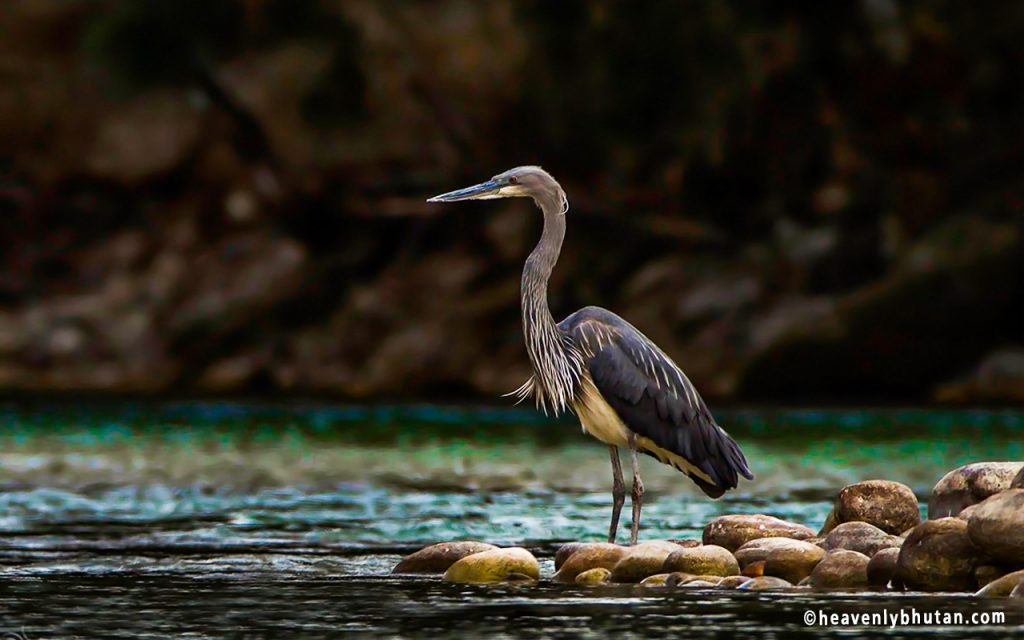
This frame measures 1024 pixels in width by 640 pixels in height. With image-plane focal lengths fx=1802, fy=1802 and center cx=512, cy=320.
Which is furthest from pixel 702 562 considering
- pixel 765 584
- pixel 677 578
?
pixel 765 584

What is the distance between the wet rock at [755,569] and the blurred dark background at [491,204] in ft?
58.0

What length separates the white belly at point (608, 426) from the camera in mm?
9805

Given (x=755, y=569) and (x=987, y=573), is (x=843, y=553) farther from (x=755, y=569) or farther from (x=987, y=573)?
(x=987, y=573)

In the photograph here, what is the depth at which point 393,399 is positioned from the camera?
28.4m

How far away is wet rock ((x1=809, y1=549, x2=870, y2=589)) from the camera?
26.6 feet

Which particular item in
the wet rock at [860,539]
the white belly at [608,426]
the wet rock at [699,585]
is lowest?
the wet rock at [699,585]

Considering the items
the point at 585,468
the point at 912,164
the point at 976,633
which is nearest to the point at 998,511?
the point at 976,633

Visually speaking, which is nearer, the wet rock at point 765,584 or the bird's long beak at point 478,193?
the wet rock at point 765,584

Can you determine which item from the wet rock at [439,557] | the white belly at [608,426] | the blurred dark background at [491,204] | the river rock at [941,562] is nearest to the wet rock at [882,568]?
the river rock at [941,562]

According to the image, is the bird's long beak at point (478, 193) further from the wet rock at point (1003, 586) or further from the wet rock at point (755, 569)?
the wet rock at point (1003, 586)

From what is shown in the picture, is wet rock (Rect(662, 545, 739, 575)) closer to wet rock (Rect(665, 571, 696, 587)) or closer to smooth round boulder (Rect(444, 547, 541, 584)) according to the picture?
wet rock (Rect(665, 571, 696, 587))

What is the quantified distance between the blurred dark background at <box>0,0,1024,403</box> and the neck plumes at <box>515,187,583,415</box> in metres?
16.4

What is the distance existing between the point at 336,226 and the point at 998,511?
24035 millimetres

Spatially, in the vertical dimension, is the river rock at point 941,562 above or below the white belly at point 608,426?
below
